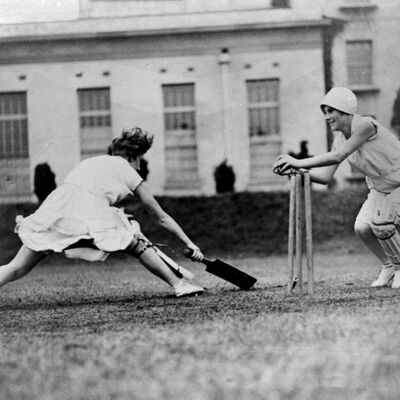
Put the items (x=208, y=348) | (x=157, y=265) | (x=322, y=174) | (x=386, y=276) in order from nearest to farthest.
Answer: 1. (x=208, y=348)
2. (x=157, y=265)
3. (x=322, y=174)
4. (x=386, y=276)

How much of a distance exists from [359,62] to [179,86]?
3223mm

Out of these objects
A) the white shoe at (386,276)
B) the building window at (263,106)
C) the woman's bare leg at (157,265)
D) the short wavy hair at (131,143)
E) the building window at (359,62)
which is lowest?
the white shoe at (386,276)

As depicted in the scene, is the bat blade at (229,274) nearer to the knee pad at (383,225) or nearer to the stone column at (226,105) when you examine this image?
the knee pad at (383,225)

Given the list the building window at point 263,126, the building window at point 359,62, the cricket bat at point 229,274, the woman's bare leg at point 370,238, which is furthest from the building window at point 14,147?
the woman's bare leg at point 370,238

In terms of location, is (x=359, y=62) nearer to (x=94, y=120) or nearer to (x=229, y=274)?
(x=94, y=120)

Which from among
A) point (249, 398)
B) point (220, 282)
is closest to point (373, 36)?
point (220, 282)

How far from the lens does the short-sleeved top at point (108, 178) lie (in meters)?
5.67

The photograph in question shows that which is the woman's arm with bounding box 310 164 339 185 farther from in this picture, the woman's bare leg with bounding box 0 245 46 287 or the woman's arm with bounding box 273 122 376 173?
the woman's bare leg with bounding box 0 245 46 287

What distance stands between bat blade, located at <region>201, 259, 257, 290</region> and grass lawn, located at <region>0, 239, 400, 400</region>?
1.67ft

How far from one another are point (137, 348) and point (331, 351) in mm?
705

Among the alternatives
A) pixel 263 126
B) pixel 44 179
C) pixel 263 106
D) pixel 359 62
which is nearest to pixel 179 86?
pixel 263 106

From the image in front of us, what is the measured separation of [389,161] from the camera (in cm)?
591

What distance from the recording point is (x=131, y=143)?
19.2 ft

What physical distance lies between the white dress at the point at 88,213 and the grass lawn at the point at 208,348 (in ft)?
1.39
